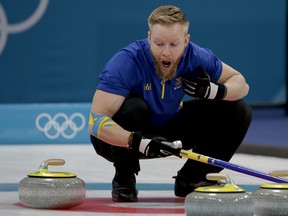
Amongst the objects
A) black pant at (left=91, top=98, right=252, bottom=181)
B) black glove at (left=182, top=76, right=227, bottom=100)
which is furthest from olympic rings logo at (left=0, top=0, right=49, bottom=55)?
black glove at (left=182, top=76, right=227, bottom=100)

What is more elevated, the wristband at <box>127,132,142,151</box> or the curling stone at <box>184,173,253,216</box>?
the wristband at <box>127,132,142,151</box>

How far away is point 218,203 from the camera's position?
3398 mm

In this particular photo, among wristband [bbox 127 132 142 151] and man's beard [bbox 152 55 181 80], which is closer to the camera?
wristband [bbox 127 132 142 151]

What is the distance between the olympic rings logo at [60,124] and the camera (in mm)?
7594

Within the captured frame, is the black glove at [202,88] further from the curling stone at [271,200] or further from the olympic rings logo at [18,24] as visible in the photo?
the olympic rings logo at [18,24]

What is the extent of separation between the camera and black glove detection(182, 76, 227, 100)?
4.17 m

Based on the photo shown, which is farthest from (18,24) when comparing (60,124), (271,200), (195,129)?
(271,200)

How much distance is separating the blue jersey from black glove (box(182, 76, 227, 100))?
0.08 metres

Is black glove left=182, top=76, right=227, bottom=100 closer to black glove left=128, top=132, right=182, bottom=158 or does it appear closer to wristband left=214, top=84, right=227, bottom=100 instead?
wristband left=214, top=84, right=227, bottom=100

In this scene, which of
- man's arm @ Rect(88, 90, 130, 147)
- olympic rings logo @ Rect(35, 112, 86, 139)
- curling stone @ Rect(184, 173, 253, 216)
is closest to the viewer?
curling stone @ Rect(184, 173, 253, 216)

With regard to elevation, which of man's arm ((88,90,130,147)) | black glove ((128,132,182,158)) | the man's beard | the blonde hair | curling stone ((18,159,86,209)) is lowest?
curling stone ((18,159,86,209))

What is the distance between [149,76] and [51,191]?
75cm

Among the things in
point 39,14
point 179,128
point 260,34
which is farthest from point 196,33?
point 179,128

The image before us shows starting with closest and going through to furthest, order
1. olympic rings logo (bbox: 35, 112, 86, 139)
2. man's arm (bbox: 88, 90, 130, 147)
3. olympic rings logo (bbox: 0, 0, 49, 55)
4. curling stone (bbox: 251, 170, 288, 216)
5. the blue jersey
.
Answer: curling stone (bbox: 251, 170, 288, 216) < man's arm (bbox: 88, 90, 130, 147) < the blue jersey < olympic rings logo (bbox: 35, 112, 86, 139) < olympic rings logo (bbox: 0, 0, 49, 55)
